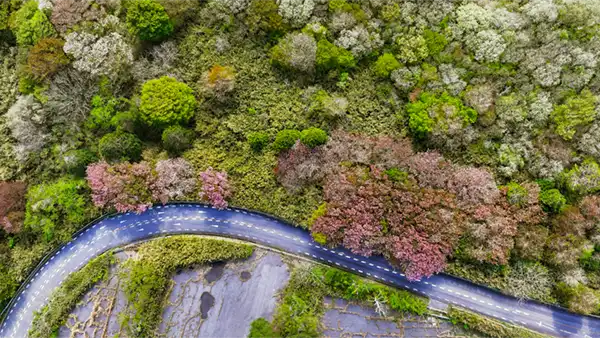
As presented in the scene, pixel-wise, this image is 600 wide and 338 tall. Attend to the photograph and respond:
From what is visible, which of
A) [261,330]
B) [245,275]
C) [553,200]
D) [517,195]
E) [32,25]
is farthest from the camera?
[32,25]

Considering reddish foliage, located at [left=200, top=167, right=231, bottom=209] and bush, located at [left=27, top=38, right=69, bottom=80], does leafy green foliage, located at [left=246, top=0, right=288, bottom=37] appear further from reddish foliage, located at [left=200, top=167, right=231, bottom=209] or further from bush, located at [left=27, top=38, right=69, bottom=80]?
bush, located at [left=27, top=38, right=69, bottom=80]

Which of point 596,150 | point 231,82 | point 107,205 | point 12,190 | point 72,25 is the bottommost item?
point 596,150

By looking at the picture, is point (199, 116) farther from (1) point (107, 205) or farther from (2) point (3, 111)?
(2) point (3, 111)

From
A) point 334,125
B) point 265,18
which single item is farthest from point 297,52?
point 334,125

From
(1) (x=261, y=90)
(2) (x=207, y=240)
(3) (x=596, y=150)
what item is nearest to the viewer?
(3) (x=596, y=150)

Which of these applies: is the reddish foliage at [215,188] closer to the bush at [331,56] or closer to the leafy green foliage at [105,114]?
the leafy green foliage at [105,114]

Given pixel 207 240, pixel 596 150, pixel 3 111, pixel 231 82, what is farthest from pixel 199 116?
pixel 596 150

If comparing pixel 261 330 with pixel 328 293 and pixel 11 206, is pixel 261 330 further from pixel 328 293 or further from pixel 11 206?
pixel 11 206
